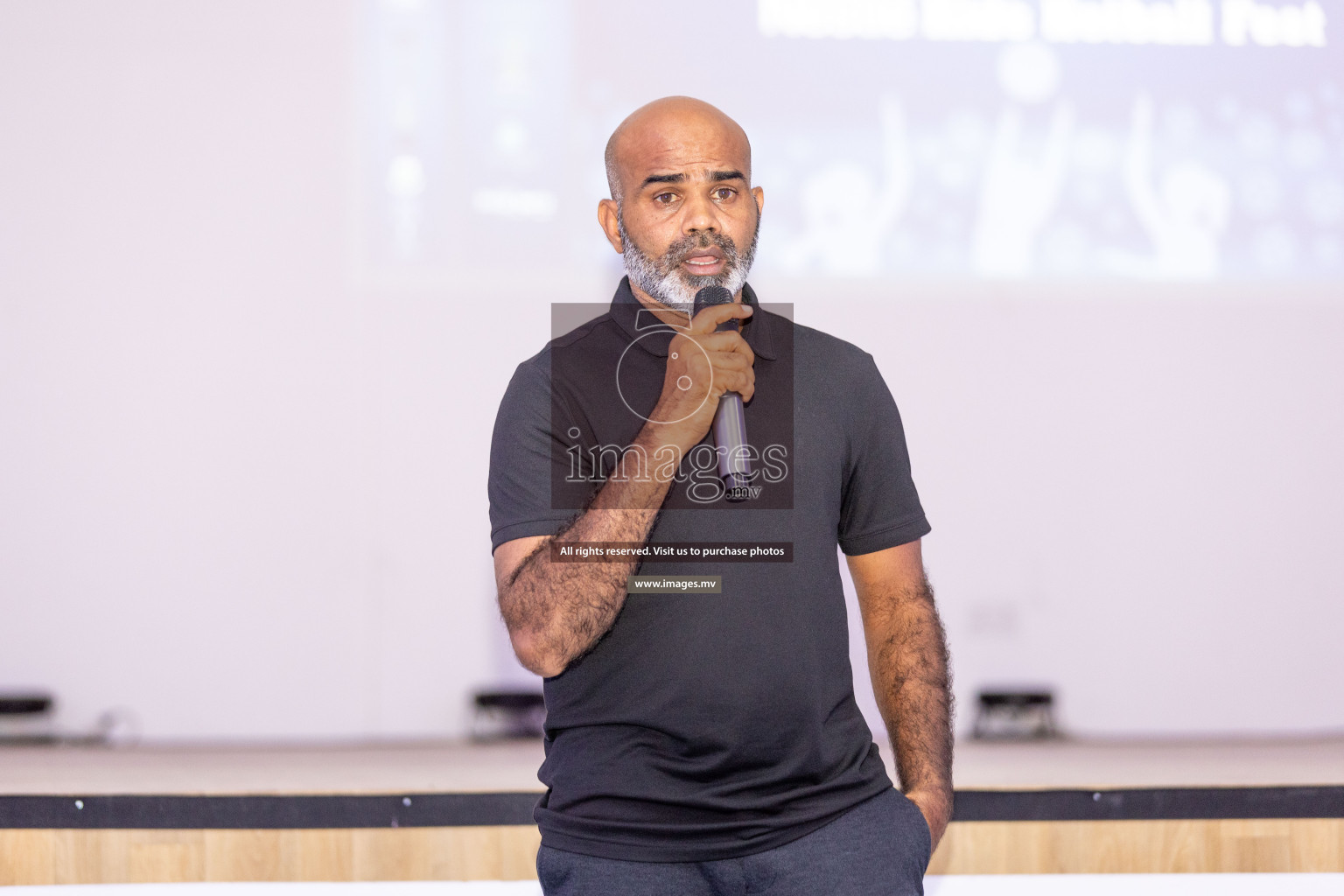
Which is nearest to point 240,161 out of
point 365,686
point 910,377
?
point 365,686

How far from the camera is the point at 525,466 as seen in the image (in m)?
1.03

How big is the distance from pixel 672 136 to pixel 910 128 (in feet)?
7.96

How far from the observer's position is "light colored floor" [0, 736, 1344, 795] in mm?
2094

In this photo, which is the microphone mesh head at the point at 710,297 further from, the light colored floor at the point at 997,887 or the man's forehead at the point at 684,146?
the light colored floor at the point at 997,887

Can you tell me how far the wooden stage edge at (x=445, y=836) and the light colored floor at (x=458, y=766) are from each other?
33 mm

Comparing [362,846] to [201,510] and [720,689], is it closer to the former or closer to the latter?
[720,689]

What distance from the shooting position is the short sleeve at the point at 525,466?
1.01 metres

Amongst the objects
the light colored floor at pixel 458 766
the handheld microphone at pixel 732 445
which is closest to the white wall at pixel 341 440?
the light colored floor at pixel 458 766

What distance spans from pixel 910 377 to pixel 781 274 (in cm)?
50

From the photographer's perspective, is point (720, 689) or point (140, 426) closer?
point (720, 689)

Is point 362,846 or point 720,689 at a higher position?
point 720,689

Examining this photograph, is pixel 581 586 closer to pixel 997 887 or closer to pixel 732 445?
pixel 732 445

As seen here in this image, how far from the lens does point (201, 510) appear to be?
340cm

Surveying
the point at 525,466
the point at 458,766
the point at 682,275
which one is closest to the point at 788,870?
the point at 525,466
